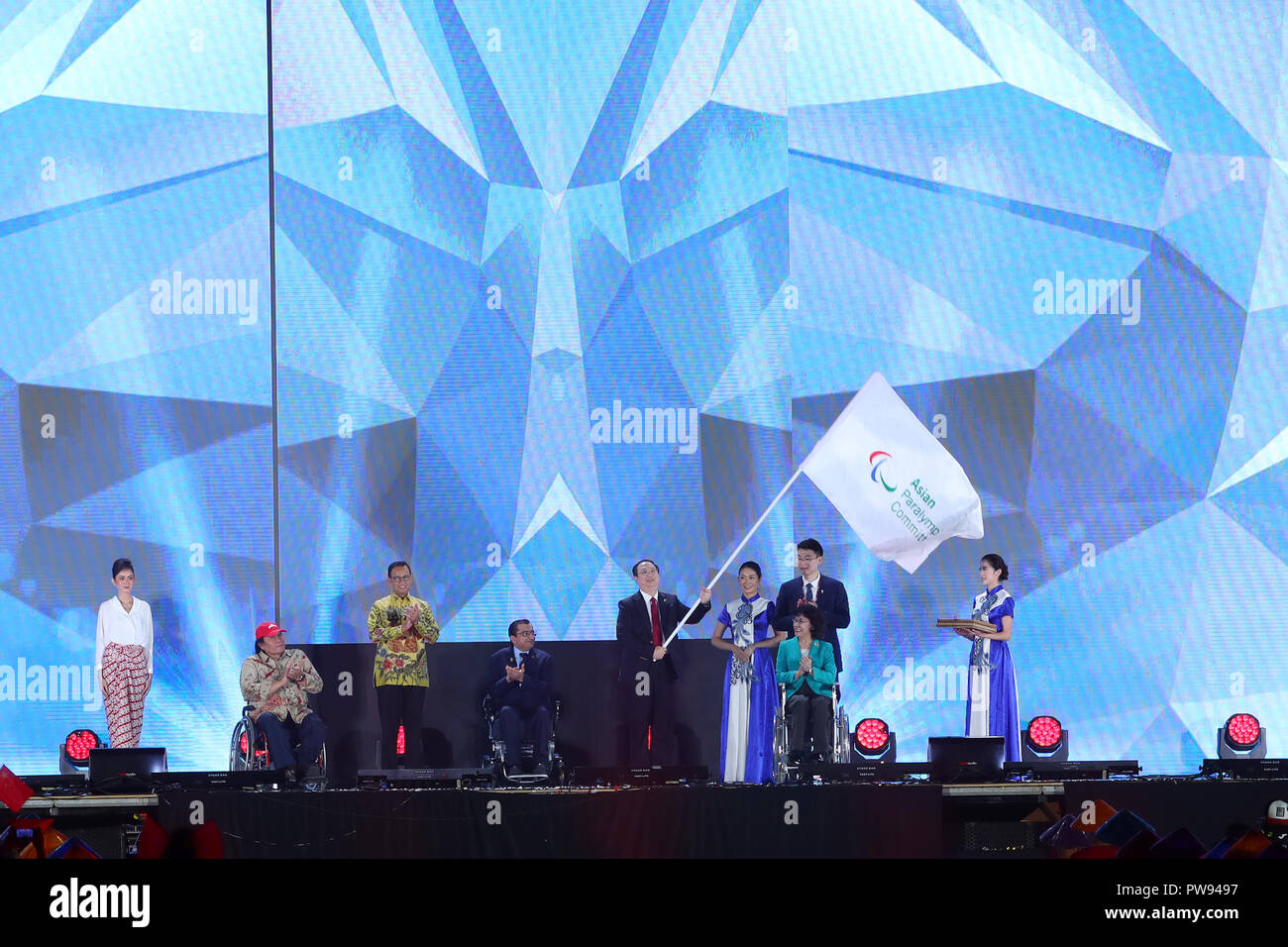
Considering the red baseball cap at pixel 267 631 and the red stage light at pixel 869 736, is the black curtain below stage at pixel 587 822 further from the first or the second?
the red stage light at pixel 869 736

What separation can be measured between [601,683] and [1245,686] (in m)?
3.93

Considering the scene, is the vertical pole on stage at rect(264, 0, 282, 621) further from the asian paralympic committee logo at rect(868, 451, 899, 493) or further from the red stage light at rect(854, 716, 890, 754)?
the asian paralympic committee logo at rect(868, 451, 899, 493)

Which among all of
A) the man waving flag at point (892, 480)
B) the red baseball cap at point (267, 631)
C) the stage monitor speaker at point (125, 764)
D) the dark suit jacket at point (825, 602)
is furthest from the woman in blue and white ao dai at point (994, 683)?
the stage monitor speaker at point (125, 764)

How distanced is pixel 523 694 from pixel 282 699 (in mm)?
1204

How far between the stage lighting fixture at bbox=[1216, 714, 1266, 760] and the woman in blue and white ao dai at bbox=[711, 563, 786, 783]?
2423mm

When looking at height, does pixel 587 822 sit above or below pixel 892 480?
below

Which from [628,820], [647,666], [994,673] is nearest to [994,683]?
[994,673]

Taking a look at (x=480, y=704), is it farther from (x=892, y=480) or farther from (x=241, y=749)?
(x=892, y=480)

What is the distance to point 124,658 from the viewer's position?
29.1 ft

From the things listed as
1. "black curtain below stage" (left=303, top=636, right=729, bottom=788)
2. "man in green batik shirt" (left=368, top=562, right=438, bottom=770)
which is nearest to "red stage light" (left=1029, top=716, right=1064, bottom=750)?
"black curtain below stage" (left=303, top=636, right=729, bottom=788)

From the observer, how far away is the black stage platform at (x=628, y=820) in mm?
6031

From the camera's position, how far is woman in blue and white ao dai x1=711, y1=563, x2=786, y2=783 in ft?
27.2

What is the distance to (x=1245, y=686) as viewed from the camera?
9.73m
